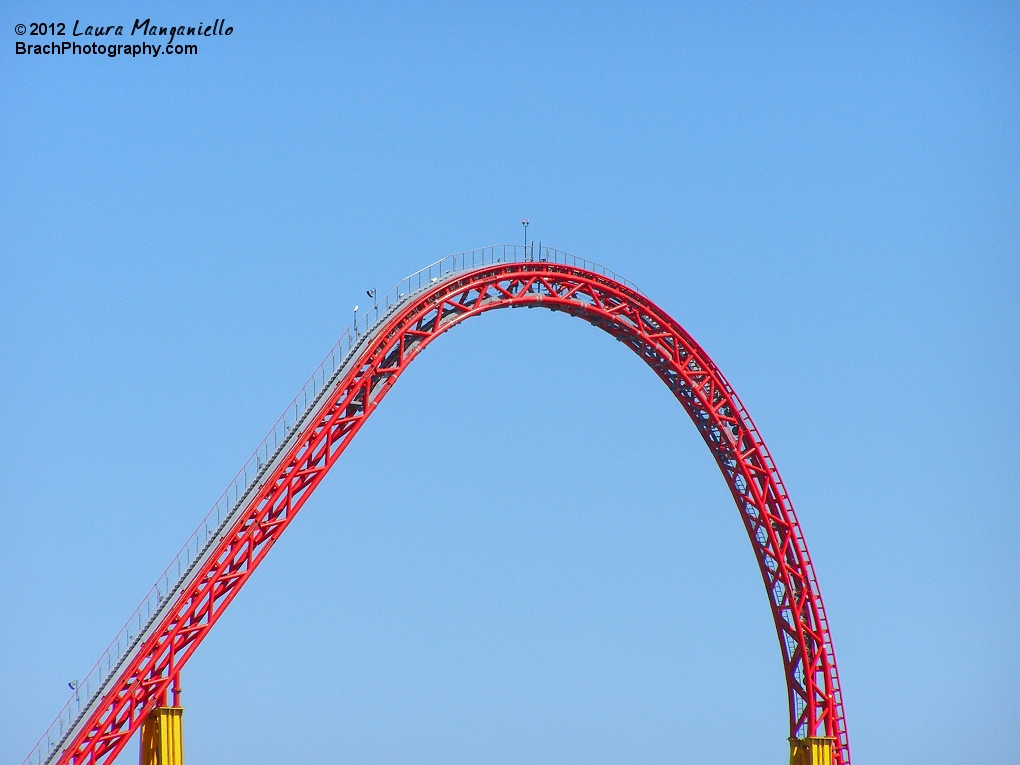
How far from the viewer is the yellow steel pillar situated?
68.9 meters

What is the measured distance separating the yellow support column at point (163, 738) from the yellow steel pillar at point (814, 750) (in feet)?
76.1

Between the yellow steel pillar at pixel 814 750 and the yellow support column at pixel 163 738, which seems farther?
the yellow steel pillar at pixel 814 750

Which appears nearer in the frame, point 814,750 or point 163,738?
point 163,738

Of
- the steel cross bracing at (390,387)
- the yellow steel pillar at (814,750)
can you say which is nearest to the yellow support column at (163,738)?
the steel cross bracing at (390,387)

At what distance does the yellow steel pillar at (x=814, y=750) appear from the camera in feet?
226

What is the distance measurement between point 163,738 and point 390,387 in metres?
11.8

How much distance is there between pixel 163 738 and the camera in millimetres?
55156

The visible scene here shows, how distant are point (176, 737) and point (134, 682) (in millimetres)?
2063

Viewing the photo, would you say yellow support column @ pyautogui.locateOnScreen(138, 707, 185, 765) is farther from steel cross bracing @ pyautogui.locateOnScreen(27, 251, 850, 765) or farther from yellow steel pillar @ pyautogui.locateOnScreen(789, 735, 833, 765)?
yellow steel pillar @ pyautogui.locateOnScreen(789, 735, 833, 765)

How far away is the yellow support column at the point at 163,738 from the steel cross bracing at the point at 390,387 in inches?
18.6

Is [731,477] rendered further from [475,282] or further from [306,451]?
[306,451]

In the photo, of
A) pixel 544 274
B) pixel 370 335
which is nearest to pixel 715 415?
pixel 544 274

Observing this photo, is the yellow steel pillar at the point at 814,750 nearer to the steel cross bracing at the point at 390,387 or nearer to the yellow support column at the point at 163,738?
the steel cross bracing at the point at 390,387

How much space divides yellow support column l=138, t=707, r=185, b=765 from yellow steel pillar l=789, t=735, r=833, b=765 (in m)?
23.2
